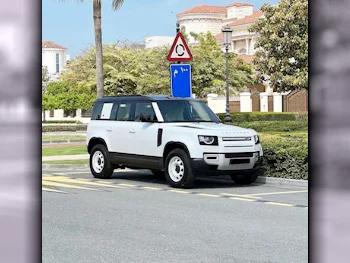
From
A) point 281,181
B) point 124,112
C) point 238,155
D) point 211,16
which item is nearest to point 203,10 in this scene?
point 211,16

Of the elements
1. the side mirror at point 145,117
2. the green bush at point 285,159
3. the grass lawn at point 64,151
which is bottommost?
the grass lawn at point 64,151

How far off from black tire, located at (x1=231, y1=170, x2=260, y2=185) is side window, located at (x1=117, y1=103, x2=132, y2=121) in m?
2.34

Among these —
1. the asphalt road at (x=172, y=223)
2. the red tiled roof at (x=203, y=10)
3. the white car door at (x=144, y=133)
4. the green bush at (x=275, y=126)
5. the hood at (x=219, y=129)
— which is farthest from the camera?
the red tiled roof at (x=203, y=10)

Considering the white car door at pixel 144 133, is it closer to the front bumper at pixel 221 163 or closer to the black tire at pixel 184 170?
the black tire at pixel 184 170

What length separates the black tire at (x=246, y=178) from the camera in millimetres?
11922

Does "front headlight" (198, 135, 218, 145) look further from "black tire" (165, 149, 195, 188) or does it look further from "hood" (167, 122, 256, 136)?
"black tire" (165, 149, 195, 188)

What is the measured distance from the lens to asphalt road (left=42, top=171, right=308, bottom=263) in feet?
19.5

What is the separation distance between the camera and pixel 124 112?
12969 mm

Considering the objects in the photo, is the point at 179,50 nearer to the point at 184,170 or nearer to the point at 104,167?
the point at 104,167

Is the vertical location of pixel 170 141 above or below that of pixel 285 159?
above

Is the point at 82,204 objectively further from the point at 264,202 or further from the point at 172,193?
the point at 264,202

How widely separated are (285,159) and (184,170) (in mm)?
2154

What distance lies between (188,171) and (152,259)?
5581mm

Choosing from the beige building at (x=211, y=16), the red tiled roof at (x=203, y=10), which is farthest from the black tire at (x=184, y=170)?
the red tiled roof at (x=203, y=10)
